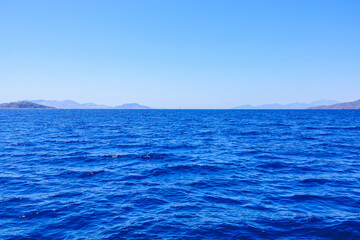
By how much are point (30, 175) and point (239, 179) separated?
16.2 metres

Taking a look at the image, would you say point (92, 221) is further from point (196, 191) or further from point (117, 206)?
point (196, 191)

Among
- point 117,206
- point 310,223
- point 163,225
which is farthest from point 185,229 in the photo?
point 310,223

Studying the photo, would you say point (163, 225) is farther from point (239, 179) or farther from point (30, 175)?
point (30, 175)

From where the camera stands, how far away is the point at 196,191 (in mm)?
13602

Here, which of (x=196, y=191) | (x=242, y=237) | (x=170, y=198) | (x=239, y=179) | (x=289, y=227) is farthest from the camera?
(x=239, y=179)

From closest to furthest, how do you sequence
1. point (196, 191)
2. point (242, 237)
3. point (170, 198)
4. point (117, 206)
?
1. point (242, 237)
2. point (117, 206)
3. point (170, 198)
4. point (196, 191)

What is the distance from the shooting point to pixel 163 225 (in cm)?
953

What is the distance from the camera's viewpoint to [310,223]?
9.81m

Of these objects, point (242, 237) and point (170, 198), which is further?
point (170, 198)

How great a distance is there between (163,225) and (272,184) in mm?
9033

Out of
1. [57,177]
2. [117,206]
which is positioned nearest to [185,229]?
[117,206]

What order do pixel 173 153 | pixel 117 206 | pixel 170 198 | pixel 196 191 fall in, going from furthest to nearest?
pixel 173 153
pixel 196 191
pixel 170 198
pixel 117 206

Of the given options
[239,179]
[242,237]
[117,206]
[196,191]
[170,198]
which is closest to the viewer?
[242,237]

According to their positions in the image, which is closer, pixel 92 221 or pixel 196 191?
pixel 92 221
